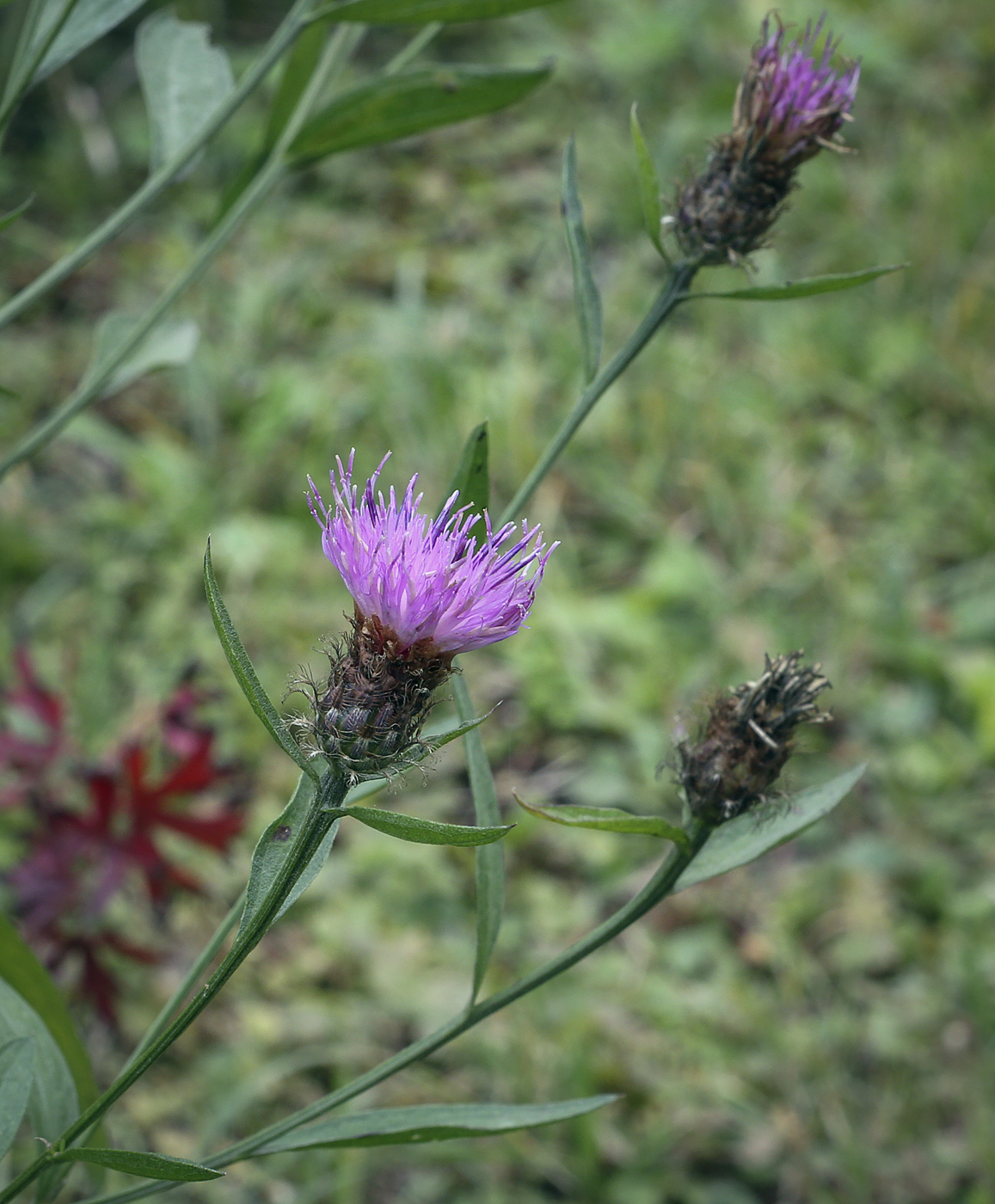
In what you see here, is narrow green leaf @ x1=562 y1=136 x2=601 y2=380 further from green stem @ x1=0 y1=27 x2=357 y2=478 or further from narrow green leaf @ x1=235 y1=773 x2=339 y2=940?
narrow green leaf @ x1=235 y1=773 x2=339 y2=940

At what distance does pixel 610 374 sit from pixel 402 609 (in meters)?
0.31

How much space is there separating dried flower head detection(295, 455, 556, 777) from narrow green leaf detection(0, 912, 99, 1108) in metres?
0.34

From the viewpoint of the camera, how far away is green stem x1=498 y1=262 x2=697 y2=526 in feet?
2.67

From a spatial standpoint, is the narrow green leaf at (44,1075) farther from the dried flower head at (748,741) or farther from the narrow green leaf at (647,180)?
the narrow green leaf at (647,180)

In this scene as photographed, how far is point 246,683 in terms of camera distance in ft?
1.85

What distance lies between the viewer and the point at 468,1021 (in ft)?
2.56

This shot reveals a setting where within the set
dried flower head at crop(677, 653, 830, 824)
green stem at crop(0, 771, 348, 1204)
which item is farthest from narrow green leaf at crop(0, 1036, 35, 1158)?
dried flower head at crop(677, 653, 830, 824)

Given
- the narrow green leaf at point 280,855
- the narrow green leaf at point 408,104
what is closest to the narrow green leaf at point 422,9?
the narrow green leaf at point 408,104

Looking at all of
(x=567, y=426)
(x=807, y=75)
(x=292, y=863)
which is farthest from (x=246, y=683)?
(x=807, y=75)

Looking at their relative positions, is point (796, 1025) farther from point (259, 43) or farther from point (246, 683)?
point (259, 43)

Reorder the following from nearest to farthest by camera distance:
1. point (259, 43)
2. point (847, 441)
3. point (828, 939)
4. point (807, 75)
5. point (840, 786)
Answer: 1. point (840, 786)
2. point (807, 75)
3. point (828, 939)
4. point (847, 441)
5. point (259, 43)

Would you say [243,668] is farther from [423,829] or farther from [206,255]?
[206,255]

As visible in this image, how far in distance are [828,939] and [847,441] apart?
1.19 m

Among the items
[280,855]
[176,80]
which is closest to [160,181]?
[176,80]
